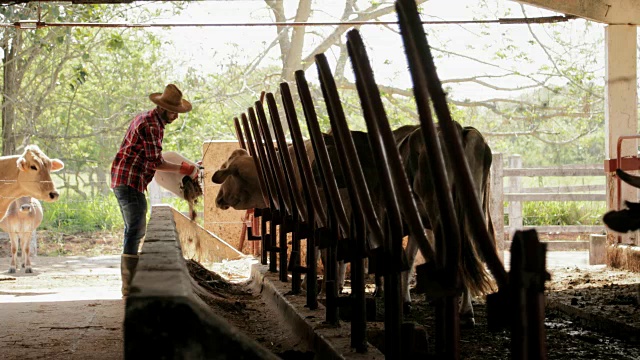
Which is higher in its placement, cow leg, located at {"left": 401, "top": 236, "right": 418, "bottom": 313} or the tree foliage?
the tree foliage

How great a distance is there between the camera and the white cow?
1369 centimetres

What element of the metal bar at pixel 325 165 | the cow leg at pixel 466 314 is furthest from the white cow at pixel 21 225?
the metal bar at pixel 325 165

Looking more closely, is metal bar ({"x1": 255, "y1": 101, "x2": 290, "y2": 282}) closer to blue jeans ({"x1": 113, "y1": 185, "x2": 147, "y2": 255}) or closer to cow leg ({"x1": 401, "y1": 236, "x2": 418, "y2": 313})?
cow leg ({"x1": 401, "y1": 236, "x2": 418, "y2": 313})

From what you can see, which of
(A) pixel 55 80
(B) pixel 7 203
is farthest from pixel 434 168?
(A) pixel 55 80

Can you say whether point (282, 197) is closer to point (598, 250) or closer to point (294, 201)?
point (294, 201)

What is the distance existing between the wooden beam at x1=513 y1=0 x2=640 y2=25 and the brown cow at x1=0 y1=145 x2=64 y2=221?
702cm

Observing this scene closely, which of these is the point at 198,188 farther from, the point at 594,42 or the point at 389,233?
the point at 594,42

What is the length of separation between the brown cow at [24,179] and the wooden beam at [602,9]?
7018mm

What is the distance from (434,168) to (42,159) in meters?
11.0

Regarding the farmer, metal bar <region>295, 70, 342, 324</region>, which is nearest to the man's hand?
the farmer

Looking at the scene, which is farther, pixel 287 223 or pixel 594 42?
pixel 594 42

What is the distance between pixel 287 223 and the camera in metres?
7.52

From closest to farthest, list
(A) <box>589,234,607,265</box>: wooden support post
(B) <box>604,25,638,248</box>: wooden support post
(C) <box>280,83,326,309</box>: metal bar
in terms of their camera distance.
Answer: (C) <box>280,83,326,309</box>: metal bar → (B) <box>604,25,638,248</box>: wooden support post → (A) <box>589,234,607,265</box>: wooden support post

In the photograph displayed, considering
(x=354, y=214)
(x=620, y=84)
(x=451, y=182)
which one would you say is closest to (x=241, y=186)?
(x=451, y=182)
